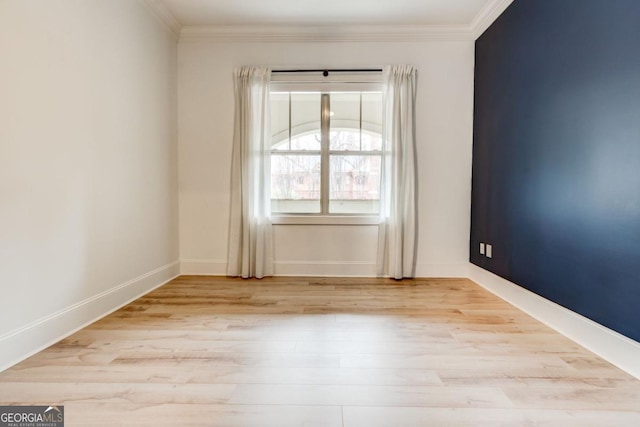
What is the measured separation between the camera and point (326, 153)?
3473mm

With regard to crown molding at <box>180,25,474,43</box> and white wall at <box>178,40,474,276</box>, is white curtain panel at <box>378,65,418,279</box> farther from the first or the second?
crown molding at <box>180,25,474,43</box>

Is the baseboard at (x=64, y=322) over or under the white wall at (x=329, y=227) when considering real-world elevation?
under

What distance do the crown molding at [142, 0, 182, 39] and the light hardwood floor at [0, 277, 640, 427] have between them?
2711 millimetres

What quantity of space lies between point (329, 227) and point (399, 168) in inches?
39.6

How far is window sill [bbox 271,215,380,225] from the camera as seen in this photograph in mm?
3426

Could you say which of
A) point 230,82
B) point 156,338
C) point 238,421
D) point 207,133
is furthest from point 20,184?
point 230,82

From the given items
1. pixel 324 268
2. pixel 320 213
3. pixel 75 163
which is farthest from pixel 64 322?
→ pixel 320 213

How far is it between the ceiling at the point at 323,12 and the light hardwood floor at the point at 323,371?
2775mm

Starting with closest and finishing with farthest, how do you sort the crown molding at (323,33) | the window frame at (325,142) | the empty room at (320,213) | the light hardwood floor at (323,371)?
the light hardwood floor at (323,371), the empty room at (320,213), the crown molding at (323,33), the window frame at (325,142)

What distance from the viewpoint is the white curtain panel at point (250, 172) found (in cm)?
332

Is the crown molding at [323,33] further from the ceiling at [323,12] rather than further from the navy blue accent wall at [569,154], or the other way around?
the navy blue accent wall at [569,154]

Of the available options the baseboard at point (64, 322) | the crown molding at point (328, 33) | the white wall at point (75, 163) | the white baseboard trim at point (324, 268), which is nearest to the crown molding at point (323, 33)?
the crown molding at point (328, 33)

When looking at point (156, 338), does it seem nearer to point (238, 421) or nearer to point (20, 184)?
point (238, 421)

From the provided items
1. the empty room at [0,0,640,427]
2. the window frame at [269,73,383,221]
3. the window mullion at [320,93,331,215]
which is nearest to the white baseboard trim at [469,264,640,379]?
the empty room at [0,0,640,427]
